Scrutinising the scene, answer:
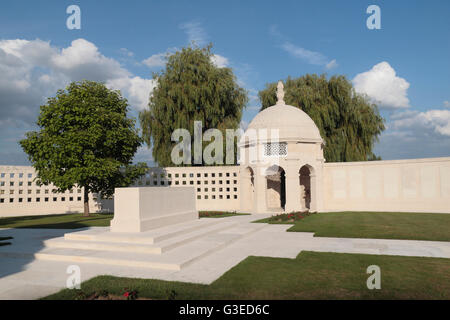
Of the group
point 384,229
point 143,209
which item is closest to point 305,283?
point 143,209

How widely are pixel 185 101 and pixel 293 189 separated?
43.3 ft

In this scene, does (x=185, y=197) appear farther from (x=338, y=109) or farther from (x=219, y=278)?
(x=338, y=109)

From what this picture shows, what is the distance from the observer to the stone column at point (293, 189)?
2225 centimetres

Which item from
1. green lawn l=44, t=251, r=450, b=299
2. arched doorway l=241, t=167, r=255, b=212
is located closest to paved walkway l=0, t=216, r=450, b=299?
green lawn l=44, t=251, r=450, b=299

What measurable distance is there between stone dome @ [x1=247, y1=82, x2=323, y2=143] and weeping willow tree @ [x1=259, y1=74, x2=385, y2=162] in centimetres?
739

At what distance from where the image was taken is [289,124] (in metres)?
23.2

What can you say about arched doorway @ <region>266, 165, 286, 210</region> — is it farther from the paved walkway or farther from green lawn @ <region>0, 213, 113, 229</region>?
the paved walkway

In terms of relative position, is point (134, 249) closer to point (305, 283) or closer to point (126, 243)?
point (126, 243)

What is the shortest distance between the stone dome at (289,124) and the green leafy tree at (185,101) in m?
6.47

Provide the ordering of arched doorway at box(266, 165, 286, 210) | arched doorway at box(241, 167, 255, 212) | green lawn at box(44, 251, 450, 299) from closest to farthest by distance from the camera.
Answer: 1. green lawn at box(44, 251, 450, 299)
2. arched doorway at box(241, 167, 255, 212)
3. arched doorway at box(266, 165, 286, 210)

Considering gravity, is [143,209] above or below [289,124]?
below

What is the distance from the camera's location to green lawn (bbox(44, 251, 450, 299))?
6250 mm

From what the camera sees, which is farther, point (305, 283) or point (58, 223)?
point (58, 223)
